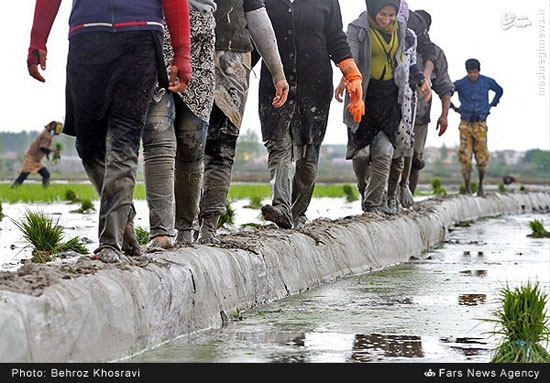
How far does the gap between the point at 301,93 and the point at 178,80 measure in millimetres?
3490

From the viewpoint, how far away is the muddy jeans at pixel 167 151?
251 inches

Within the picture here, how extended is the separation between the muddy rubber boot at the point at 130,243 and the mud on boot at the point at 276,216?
9.06ft

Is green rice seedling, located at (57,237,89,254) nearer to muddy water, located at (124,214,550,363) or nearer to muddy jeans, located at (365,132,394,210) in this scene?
muddy water, located at (124,214,550,363)

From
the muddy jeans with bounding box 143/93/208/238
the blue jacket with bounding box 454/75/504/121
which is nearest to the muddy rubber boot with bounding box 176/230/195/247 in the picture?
the muddy jeans with bounding box 143/93/208/238

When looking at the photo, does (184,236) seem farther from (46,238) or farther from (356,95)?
(356,95)

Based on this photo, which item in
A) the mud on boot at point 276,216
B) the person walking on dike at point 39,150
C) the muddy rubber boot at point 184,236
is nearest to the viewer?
the muddy rubber boot at point 184,236

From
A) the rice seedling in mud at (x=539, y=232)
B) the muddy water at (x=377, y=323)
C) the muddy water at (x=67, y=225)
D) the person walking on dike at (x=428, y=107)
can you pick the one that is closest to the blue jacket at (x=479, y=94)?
the muddy water at (x=67, y=225)

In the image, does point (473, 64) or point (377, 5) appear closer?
point (377, 5)

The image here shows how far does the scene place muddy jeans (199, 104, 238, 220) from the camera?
754 centimetres

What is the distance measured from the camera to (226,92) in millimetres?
7383

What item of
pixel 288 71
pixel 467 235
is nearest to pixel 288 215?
pixel 288 71

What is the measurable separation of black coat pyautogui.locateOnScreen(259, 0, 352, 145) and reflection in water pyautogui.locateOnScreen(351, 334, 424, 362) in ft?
12.2

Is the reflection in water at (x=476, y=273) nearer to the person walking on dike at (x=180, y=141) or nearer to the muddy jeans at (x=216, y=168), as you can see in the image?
the muddy jeans at (x=216, y=168)

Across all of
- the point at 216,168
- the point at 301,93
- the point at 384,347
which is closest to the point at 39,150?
the point at 301,93
